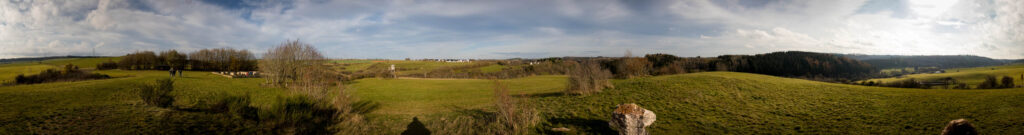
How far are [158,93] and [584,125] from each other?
1603 cm

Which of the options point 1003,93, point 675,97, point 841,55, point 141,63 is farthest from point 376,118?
point 841,55

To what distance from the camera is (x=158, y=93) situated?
11719mm

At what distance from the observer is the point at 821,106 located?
35.7 ft

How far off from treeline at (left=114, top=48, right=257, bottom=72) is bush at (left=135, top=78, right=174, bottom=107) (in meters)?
25.5

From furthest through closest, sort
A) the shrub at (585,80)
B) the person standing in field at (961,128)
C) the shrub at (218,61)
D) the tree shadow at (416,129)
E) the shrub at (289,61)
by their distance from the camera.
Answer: the shrub at (218,61)
the shrub at (289,61)
the shrub at (585,80)
the tree shadow at (416,129)
the person standing in field at (961,128)

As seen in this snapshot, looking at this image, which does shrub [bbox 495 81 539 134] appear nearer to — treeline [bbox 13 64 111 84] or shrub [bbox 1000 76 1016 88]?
shrub [bbox 1000 76 1016 88]

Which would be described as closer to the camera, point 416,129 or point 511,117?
point 511,117

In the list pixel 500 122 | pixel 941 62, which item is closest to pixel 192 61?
pixel 500 122

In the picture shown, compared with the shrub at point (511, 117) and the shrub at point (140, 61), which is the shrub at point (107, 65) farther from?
the shrub at point (511, 117)

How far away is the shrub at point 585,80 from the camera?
17.8 metres

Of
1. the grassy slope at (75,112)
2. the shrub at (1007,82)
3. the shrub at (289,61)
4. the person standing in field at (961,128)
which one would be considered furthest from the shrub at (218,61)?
the shrub at (1007,82)

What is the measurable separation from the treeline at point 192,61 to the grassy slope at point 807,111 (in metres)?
41.2

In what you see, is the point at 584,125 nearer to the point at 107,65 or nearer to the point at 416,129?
the point at 416,129

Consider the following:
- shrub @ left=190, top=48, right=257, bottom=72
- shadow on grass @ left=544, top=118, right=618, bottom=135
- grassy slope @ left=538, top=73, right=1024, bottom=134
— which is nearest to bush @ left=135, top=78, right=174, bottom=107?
shadow on grass @ left=544, top=118, right=618, bottom=135
